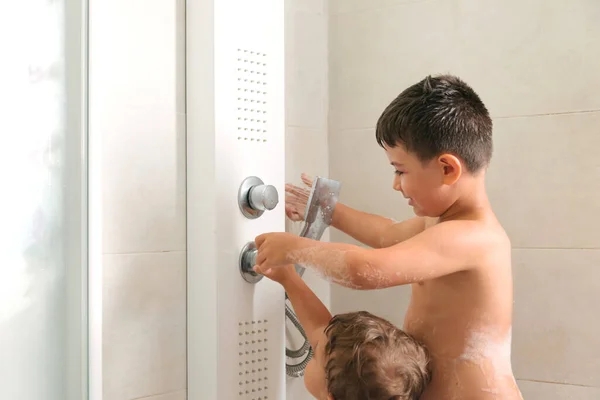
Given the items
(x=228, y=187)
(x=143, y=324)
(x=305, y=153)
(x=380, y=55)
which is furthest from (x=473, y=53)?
(x=143, y=324)

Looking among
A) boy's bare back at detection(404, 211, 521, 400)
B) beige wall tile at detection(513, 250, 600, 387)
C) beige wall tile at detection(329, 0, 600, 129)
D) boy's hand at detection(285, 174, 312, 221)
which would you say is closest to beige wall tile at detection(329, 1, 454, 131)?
beige wall tile at detection(329, 0, 600, 129)

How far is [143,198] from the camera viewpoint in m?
1.24

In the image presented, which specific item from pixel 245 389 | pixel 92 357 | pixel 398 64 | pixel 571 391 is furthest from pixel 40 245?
pixel 571 391

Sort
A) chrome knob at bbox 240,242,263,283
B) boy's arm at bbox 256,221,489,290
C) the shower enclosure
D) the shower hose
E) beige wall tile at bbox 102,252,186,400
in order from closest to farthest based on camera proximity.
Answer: the shower enclosure < boy's arm at bbox 256,221,489,290 < beige wall tile at bbox 102,252,186,400 < chrome knob at bbox 240,242,263,283 < the shower hose

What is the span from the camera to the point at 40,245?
3.29 ft

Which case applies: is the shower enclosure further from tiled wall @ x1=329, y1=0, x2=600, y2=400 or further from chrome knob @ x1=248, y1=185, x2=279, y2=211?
tiled wall @ x1=329, y1=0, x2=600, y2=400

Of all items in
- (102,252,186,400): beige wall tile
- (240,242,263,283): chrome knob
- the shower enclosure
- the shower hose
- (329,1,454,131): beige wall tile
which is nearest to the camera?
the shower enclosure

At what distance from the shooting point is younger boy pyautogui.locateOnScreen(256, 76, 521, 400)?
3.65ft

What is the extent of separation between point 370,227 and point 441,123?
36 cm

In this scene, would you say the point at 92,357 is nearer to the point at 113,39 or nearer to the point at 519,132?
the point at 113,39

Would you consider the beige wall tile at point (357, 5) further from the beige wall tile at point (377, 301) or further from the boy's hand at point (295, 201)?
the beige wall tile at point (377, 301)

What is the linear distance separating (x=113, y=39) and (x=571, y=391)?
3.84 ft

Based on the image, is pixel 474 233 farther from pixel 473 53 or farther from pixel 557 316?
pixel 473 53

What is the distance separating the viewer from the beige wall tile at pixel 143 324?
3.87ft
